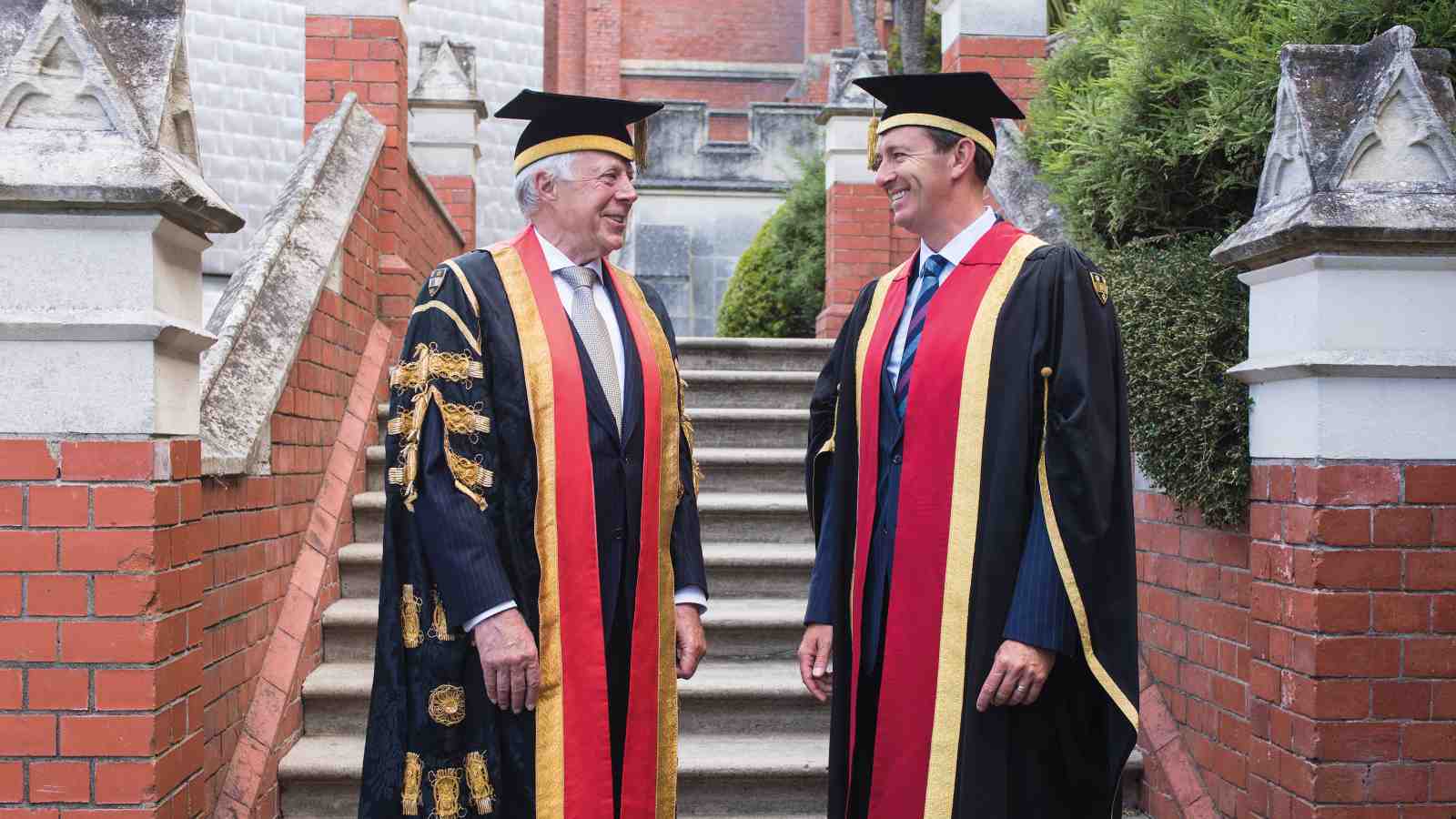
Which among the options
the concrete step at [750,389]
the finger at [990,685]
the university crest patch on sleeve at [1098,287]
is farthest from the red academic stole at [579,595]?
the concrete step at [750,389]

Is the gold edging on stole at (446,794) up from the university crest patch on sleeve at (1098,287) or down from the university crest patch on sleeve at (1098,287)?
down

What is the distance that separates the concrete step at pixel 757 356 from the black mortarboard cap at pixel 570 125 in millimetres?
4052

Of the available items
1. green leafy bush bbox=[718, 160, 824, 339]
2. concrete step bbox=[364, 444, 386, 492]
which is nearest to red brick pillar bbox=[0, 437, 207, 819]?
concrete step bbox=[364, 444, 386, 492]

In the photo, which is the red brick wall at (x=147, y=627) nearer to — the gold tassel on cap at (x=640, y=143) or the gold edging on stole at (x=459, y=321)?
the gold edging on stole at (x=459, y=321)

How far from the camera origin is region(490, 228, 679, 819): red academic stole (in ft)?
9.23

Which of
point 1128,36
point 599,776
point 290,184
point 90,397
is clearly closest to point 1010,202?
point 1128,36

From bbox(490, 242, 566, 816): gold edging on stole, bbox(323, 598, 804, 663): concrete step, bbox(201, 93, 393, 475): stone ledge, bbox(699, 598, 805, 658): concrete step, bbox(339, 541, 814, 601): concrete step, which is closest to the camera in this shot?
bbox(490, 242, 566, 816): gold edging on stole

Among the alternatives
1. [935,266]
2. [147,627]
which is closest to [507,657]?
[147,627]

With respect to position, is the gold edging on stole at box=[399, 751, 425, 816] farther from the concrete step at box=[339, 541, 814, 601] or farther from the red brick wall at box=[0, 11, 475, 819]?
the concrete step at box=[339, 541, 814, 601]

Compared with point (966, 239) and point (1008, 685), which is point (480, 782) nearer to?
point (1008, 685)

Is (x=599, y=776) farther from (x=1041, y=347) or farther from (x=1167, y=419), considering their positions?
(x=1167, y=419)

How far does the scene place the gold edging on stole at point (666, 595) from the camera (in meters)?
3.01

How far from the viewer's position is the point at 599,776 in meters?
2.85

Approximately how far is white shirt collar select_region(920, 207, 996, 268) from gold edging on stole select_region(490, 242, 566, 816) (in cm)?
92
